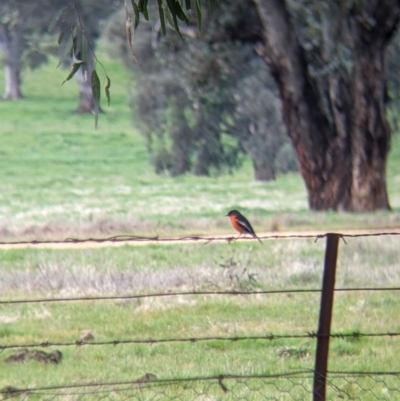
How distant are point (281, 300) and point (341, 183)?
13.8 m

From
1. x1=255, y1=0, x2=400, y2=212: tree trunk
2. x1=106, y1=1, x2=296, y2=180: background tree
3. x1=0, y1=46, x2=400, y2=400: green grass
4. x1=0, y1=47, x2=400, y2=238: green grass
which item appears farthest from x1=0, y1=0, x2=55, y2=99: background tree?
x1=255, y1=0, x2=400, y2=212: tree trunk

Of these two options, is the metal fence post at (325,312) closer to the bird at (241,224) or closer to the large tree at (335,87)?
the bird at (241,224)

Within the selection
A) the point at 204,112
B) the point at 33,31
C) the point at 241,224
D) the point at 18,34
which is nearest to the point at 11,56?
the point at 18,34

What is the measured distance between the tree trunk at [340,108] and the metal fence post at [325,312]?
16307mm

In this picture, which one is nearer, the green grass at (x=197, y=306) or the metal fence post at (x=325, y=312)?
the metal fence post at (x=325, y=312)

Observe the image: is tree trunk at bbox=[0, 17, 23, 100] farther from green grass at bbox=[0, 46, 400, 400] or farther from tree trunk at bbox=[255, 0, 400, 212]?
green grass at bbox=[0, 46, 400, 400]

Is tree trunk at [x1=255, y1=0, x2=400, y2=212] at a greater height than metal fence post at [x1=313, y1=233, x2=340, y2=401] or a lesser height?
greater

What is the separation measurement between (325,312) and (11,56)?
190ft

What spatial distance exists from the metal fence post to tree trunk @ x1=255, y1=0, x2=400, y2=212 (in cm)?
1631

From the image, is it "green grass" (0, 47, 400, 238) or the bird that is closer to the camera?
the bird

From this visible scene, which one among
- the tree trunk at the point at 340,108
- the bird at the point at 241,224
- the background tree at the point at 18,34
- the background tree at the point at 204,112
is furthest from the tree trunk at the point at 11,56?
the bird at the point at 241,224

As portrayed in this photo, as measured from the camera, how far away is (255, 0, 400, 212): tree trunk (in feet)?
72.5

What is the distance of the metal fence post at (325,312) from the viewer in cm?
564

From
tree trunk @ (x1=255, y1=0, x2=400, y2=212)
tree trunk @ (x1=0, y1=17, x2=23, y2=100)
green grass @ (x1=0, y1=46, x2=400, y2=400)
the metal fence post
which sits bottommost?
green grass @ (x1=0, y1=46, x2=400, y2=400)
